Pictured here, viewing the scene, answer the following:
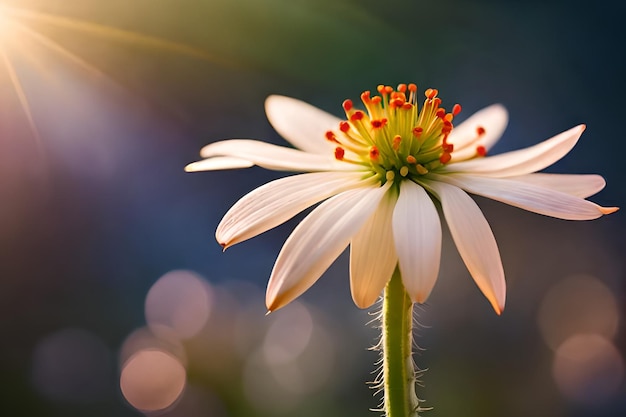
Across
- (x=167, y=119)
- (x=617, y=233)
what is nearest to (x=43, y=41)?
(x=167, y=119)

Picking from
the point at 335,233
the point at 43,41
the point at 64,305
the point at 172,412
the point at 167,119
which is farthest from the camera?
the point at 167,119

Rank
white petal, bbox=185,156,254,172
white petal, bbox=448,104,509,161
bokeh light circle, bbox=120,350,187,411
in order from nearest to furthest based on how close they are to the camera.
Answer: white petal, bbox=185,156,254,172, white petal, bbox=448,104,509,161, bokeh light circle, bbox=120,350,187,411

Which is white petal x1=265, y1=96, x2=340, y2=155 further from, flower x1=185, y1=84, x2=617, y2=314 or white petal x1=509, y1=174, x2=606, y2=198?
white petal x1=509, y1=174, x2=606, y2=198

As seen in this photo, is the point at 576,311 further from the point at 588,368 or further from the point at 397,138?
the point at 397,138

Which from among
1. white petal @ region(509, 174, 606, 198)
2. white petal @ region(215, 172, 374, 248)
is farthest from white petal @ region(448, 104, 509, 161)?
white petal @ region(215, 172, 374, 248)

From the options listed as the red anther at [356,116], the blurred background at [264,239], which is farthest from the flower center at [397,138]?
the blurred background at [264,239]

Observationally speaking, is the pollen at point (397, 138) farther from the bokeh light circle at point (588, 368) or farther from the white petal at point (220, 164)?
the bokeh light circle at point (588, 368)

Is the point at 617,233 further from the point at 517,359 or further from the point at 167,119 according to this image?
the point at 167,119
